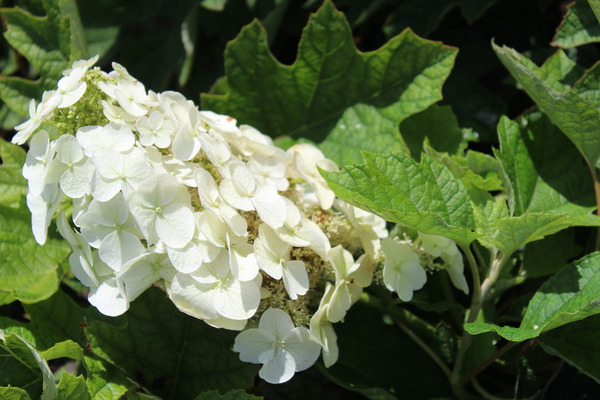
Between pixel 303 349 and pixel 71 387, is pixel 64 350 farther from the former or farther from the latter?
pixel 303 349

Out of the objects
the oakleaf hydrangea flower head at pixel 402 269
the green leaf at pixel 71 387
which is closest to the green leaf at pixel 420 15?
the oakleaf hydrangea flower head at pixel 402 269

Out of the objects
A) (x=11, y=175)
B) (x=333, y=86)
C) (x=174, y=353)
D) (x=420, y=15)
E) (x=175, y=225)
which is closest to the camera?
(x=175, y=225)

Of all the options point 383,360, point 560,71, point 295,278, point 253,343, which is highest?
point 560,71

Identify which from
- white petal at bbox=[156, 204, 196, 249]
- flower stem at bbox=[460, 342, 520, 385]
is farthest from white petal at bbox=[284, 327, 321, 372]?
flower stem at bbox=[460, 342, 520, 385]

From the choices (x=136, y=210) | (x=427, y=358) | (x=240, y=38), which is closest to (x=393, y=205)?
(x=136, y=210)

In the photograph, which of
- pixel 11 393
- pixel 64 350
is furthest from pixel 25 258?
pixel 11 393

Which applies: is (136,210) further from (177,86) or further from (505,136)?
(177,86)

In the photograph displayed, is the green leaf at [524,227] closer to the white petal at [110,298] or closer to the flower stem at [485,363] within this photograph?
the flower stem at [485,363]
